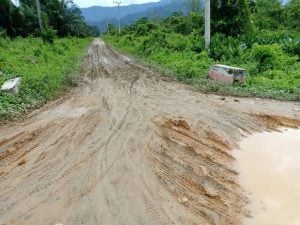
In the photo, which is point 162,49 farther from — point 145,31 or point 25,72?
point 145,31

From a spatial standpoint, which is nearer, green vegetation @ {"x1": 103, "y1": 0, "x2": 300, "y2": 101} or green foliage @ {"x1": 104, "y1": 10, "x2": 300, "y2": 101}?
green foliage @ {"x1": 104, "y1": 10, "x2": 300, "y2": 101}

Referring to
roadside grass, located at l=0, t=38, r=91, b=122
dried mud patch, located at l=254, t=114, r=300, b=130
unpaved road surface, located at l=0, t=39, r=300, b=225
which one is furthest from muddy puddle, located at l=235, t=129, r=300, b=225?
roadside grass, located at l=0, t=38, r=91, b=122

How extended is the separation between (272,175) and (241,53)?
37.4 feet

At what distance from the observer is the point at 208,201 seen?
5.09 m

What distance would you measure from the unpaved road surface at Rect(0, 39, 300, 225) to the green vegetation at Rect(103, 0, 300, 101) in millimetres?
1349

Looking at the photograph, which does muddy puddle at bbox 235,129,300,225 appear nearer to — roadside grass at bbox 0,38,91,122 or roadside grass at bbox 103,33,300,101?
roadside grass at bbox 103,33,300,101

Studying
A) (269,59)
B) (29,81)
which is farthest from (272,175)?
(269,59)

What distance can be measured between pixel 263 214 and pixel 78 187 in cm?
259

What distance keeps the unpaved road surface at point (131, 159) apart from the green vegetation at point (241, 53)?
1349 millimetres

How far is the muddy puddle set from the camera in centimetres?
493

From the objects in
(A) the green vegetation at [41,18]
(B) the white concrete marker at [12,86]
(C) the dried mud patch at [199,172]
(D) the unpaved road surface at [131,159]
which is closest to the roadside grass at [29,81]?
(B) the white concrete marker at [12,86]

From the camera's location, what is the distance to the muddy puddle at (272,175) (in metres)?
4.93

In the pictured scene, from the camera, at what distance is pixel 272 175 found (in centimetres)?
606

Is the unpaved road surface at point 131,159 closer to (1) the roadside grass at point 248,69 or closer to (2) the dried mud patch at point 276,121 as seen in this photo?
(2) the dried mud patch at point 276,121
